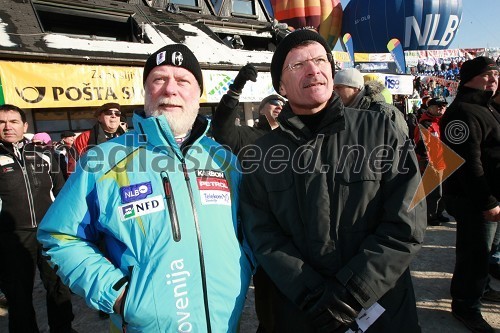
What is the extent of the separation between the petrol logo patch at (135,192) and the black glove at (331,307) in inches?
35.2

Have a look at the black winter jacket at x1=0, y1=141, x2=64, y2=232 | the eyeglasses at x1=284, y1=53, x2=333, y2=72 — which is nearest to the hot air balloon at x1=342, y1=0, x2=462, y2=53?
the black winter jacket at x1=0, y1=141, x2=64, y2=232

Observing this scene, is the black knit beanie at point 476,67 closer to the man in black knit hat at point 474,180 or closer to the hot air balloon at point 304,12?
the man in black knit hat at point 474,180

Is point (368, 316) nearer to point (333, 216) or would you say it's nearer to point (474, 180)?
point (333, 216)

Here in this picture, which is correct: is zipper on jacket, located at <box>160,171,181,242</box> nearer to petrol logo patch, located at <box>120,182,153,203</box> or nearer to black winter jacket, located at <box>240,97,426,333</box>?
petrol logo patch, located at <box>120,182,153,203</box>

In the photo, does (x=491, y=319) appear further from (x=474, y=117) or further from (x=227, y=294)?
(x=227, y=294)

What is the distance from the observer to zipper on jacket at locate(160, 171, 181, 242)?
4.87 ft

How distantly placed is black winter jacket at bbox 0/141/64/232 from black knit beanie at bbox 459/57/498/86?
13.5 feet

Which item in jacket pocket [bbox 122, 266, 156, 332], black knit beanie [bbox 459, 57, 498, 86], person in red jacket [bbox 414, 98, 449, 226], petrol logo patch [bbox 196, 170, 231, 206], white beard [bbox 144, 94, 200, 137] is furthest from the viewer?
person in red jacket [bbox 414, 98, 449, 226]

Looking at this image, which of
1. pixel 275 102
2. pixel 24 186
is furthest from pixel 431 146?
pixel 24 186

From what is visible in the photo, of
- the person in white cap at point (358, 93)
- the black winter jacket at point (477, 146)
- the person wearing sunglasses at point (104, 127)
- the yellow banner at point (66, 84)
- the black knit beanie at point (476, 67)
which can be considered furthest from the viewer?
the yellow banner at point (66, 84)

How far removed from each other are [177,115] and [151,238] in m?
0.67

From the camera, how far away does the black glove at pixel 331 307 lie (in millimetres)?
1406

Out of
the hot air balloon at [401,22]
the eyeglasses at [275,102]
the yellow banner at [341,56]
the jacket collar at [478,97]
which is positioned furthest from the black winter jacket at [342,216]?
the hot air balloon at [401,22]

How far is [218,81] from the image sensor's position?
10.9 m
